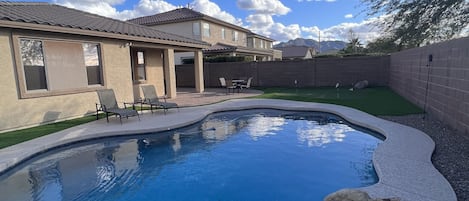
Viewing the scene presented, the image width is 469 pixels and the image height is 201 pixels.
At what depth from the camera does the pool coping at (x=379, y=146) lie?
4176 mm

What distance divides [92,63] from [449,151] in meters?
11.6

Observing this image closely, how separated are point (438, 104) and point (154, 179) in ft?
28.0

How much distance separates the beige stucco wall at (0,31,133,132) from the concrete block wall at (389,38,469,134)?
38.5 feet

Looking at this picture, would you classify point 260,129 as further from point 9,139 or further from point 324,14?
point 324,14

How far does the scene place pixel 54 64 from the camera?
9422mm

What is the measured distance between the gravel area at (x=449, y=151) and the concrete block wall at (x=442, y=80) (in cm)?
25

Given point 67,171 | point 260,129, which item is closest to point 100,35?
point 67,171

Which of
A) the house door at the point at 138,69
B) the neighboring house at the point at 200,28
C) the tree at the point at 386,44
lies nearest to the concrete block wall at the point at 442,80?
the tree at the point at 386,44

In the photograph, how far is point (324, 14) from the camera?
2336cm

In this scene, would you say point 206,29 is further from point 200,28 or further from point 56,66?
point 56,66

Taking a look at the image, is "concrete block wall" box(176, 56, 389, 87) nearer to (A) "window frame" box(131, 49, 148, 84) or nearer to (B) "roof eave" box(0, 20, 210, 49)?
(A) "window frame" box(131, 49, 148, 84)

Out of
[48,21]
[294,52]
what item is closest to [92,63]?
[48,21]

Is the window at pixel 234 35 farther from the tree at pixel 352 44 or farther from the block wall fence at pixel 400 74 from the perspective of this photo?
the tree at pixel 352 44

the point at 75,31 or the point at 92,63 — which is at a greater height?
the point at 75,31
